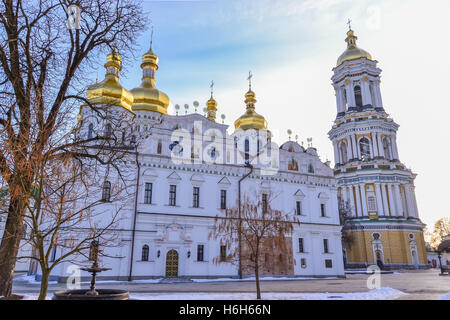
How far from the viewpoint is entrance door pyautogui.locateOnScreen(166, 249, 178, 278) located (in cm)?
2288

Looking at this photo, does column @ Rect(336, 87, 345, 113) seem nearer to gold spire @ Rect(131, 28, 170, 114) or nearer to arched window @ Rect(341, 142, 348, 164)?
arched window @ Rect(341, 142, 348, 164)

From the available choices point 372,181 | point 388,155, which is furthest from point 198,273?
point 388,155

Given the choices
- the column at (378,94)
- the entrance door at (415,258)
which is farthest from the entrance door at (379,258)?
the column at (378,94)

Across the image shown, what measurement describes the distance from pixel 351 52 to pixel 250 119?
22705 millimetres

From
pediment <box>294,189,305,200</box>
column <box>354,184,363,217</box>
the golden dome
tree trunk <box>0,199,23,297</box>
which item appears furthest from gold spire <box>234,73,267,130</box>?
tree trunk <box>0,199,23,297</box>

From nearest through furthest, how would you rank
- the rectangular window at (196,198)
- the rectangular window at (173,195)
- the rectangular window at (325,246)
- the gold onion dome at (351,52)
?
the rectangular window at (173,195) → the rectangular window at (196,198) → the rectangular window at (325,246) → the gold onion dome at (351,52)

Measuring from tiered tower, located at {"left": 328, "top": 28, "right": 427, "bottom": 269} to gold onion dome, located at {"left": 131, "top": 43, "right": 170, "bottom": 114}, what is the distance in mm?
27190

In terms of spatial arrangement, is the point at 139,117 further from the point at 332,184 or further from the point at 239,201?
the point at 332,184

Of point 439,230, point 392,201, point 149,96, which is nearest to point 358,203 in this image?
point 392,201

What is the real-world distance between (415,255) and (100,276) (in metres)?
37.4

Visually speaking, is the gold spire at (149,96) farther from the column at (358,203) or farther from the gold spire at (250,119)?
the column at (358,203)

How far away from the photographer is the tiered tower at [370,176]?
40812mm

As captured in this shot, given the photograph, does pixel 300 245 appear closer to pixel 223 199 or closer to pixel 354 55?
pixel 223 199

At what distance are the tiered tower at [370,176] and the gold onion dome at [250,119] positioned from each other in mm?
15602
